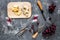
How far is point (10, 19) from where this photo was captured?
2916 millimetres

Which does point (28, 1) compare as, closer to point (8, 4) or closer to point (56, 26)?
point (8, 4)

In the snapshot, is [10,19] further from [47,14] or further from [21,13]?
[47,14]

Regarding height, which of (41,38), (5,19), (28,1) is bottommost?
(41,38)

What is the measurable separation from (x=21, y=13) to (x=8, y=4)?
17 centimetres

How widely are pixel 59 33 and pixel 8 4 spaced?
618 mm

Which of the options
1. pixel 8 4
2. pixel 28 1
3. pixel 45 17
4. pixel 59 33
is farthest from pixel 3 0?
pixel 59 33

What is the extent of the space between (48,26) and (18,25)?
0.32 metres

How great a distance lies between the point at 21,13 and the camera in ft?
9.48

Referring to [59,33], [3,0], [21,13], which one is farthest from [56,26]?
[3,0]

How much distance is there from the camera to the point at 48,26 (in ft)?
9.41

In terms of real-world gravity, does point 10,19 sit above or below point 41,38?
above

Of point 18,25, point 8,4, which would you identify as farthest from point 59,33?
point 8,4

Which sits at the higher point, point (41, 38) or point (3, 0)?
point (3, 0)

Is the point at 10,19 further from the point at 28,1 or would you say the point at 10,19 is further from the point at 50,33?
the point at 50,33
